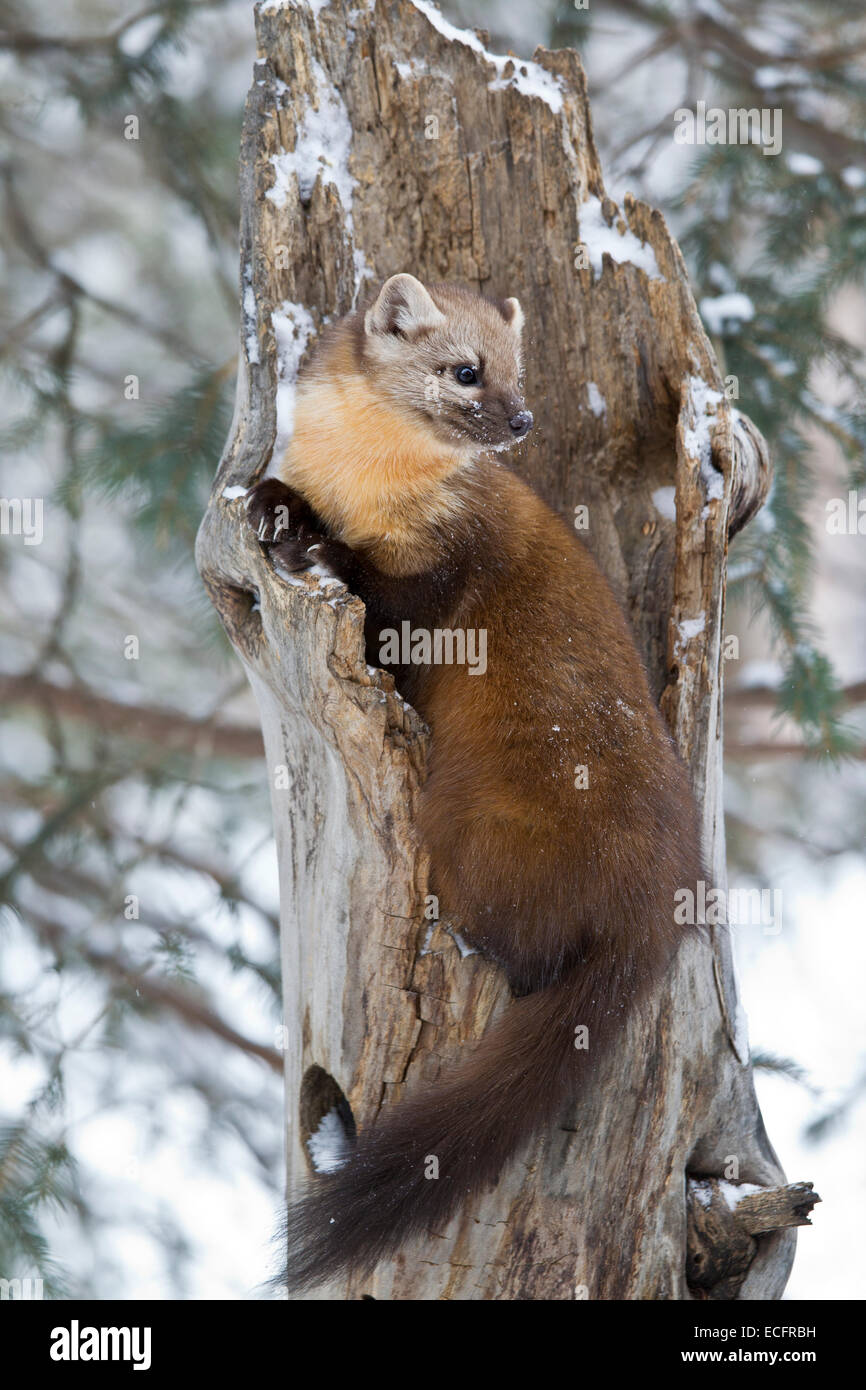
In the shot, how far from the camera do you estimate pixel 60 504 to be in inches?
166

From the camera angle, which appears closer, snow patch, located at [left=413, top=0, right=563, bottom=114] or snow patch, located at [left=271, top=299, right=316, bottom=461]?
snow patch, located at [left=271, top=299, right=316, bottom=461]

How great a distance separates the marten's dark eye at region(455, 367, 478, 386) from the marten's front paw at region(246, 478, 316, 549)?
525mm

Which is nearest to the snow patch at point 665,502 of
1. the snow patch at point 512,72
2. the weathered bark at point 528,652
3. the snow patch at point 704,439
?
the weathered bark at point 528,652

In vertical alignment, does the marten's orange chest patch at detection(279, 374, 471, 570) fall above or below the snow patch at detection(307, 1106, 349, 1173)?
above

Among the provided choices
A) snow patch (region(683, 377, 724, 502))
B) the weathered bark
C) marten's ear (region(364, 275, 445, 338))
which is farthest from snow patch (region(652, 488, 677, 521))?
marten's ear (region(364, 275, 445, 338))

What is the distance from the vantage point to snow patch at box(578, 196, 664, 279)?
326cm

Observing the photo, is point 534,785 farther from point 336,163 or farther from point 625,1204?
point 336,163

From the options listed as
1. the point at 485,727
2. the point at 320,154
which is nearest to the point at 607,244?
the point at 320,154

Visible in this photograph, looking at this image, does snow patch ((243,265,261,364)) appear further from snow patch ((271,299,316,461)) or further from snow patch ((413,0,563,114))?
snow patch ((413,0,563,114))

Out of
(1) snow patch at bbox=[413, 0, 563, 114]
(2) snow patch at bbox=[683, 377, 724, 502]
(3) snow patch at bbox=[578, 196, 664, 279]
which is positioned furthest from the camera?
(1) snow patch at bbox=[413, 0, 563, 114]

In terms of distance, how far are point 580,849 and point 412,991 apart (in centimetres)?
52

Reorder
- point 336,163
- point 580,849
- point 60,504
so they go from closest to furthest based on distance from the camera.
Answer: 1. point 580,849
2. point 336,163
3. point 60,504

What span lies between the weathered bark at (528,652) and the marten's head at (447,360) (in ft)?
0.99

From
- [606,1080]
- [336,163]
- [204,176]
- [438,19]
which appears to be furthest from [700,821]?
[204,176]
